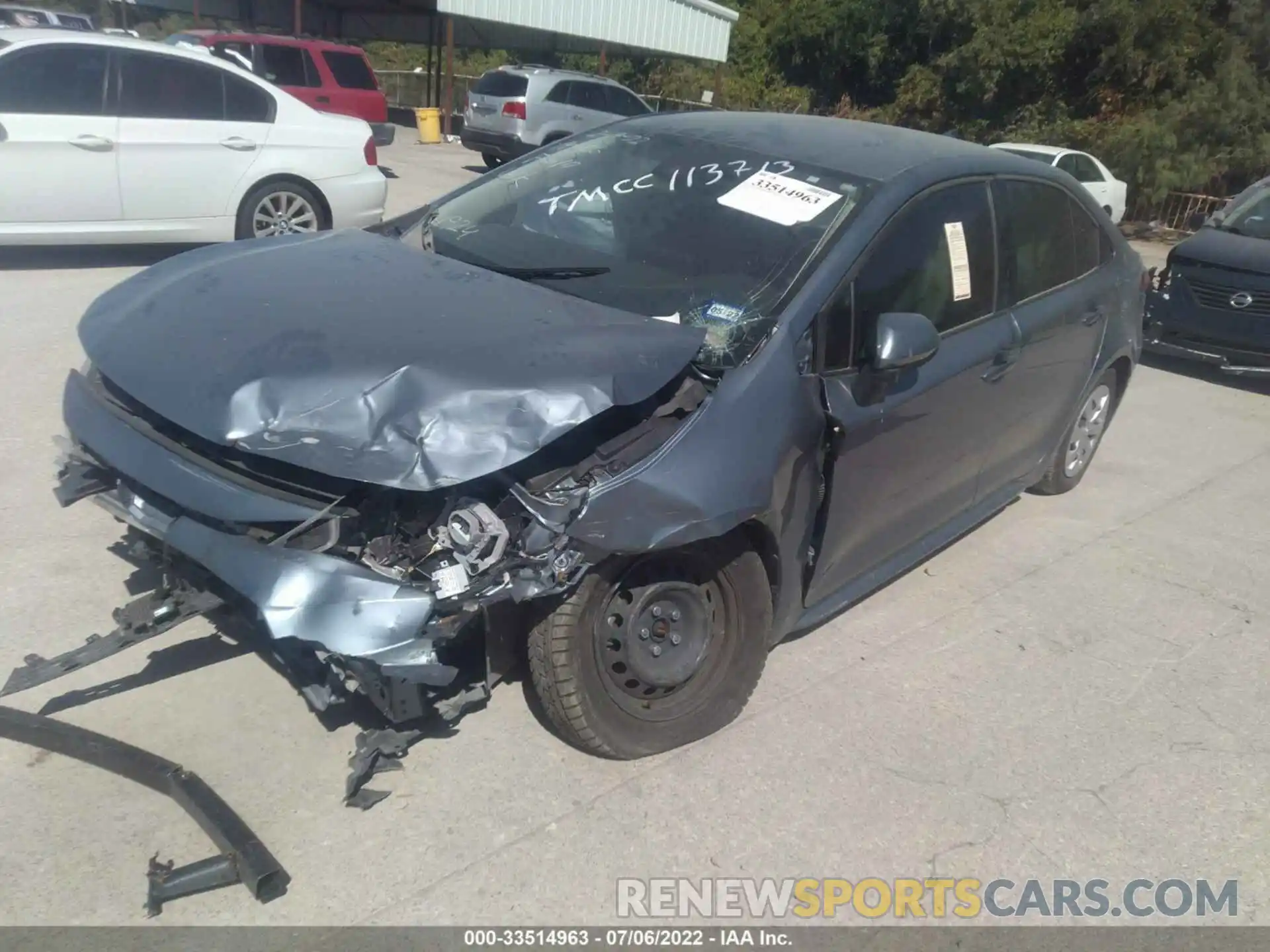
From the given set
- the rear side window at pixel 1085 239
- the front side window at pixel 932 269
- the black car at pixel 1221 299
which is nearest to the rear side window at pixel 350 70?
the black car at pixel 1221 299

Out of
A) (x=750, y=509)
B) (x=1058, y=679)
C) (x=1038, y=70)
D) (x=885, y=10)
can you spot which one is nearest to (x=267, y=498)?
(x=750, y=509)

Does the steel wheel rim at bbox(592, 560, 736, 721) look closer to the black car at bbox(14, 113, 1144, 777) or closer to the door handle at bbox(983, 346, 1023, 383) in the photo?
the black car at bbox(14, 113, 1144, 777)

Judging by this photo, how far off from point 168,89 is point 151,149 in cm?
53

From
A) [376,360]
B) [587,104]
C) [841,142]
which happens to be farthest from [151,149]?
[587,104]

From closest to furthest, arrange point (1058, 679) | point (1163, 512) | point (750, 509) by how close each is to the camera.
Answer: point (750, 509)
point (1058, 679)
point (1163, 512)

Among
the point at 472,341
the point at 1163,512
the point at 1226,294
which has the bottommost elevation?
the point at 1163,512

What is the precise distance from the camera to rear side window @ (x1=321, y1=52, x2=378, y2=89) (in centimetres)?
1792

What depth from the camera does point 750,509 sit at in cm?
301

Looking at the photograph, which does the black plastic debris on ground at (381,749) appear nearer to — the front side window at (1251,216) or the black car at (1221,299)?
the black car at (1221,299)

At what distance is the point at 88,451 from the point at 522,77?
1627 cm

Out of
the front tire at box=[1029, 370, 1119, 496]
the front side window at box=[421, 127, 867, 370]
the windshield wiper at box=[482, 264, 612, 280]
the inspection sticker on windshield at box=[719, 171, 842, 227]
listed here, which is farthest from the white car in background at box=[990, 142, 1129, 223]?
the windshield wiper at box=[482, 264, 612, 280]

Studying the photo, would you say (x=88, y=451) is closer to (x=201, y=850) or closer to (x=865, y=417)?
(x=201, y=850)

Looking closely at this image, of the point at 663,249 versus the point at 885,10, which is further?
the point at 885,10

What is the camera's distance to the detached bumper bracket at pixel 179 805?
2.57 metres
